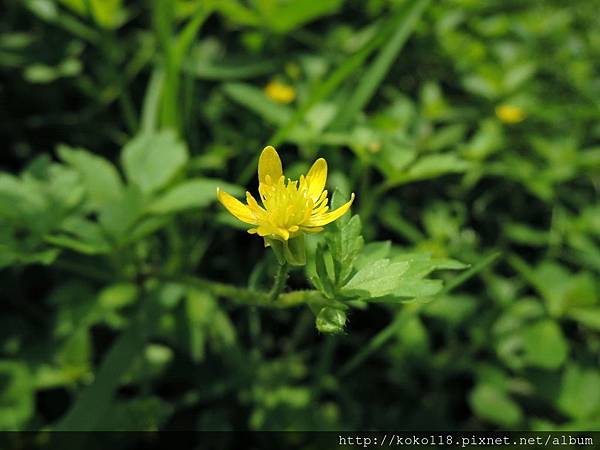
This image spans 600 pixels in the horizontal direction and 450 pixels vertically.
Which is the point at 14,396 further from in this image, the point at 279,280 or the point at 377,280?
the point at 377,280

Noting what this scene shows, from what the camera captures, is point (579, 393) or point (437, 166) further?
point (579, 393)

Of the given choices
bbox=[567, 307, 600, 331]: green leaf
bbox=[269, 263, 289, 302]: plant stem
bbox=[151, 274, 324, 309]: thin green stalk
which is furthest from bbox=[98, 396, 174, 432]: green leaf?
bbox=[567, 307, 600, 331]: green leaf

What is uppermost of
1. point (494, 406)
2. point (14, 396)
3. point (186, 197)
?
point (186, 197)

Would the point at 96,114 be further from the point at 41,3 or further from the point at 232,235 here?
the point at 232,235

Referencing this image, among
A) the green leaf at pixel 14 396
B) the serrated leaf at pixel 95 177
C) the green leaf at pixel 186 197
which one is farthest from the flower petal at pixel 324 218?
the green leaf at pixel 14 396

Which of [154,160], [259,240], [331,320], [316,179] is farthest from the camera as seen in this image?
[259,240]

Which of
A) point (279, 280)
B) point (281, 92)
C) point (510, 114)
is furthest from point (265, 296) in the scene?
point (510, 114)

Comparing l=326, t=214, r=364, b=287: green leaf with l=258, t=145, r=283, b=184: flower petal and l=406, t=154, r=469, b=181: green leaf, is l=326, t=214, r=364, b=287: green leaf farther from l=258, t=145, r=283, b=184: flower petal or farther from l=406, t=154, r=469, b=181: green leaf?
l=406, t=154, r=469, b=181: green leaf
